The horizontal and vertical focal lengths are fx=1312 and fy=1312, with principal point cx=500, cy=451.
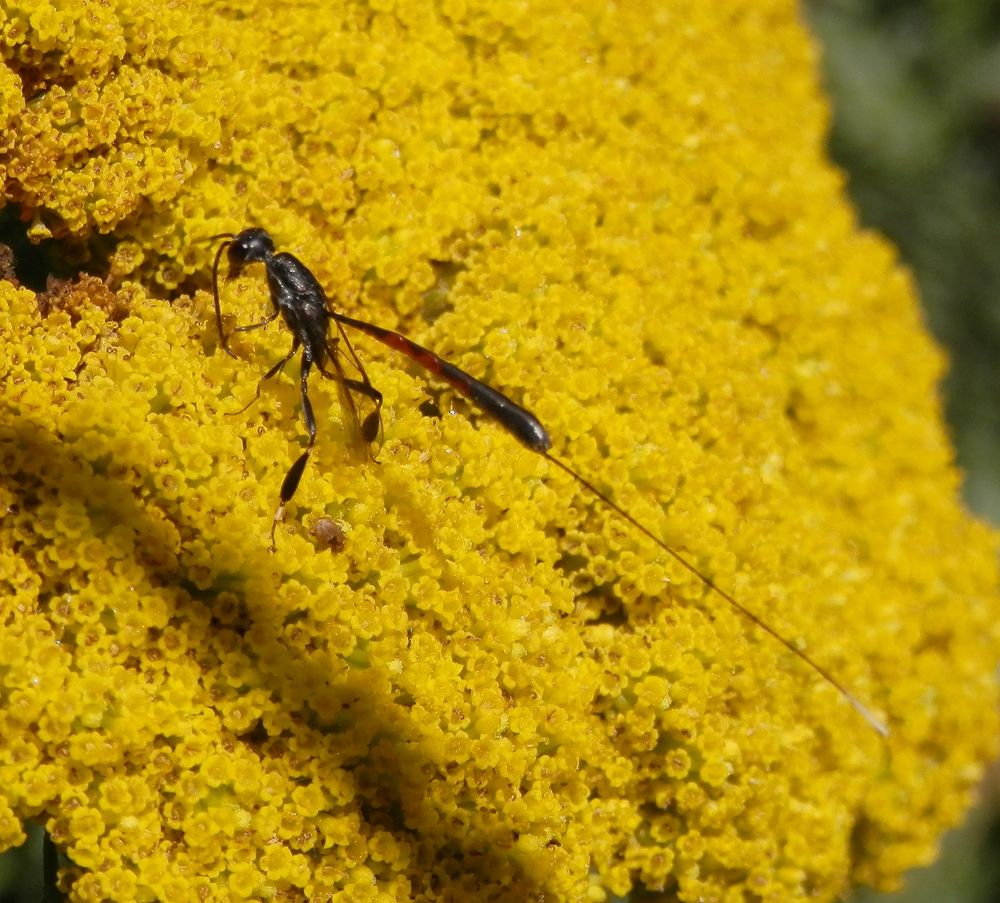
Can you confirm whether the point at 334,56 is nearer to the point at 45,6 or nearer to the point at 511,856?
the point at 45,6

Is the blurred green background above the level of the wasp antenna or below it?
below

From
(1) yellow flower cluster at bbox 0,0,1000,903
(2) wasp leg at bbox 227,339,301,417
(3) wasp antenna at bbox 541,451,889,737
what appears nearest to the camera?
(1) yellow flower cluster at bbox 0,0,1000,903

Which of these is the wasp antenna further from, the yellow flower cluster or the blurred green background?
the blurred green background

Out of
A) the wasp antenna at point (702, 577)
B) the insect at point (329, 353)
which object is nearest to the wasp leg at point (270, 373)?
the insect at point (329, 353)

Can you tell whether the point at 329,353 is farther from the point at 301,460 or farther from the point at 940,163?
the point at 940,163

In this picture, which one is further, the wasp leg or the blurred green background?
the blurred green background

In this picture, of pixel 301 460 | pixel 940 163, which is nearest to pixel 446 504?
pixel 301 460

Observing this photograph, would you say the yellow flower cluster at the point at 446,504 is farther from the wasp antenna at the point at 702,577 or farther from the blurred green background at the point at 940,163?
the blurred green background at the point at 940,163

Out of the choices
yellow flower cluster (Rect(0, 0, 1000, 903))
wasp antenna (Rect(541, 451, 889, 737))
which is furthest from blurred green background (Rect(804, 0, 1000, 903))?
wasp antenna (Rect(541, 451, 889, 737))
